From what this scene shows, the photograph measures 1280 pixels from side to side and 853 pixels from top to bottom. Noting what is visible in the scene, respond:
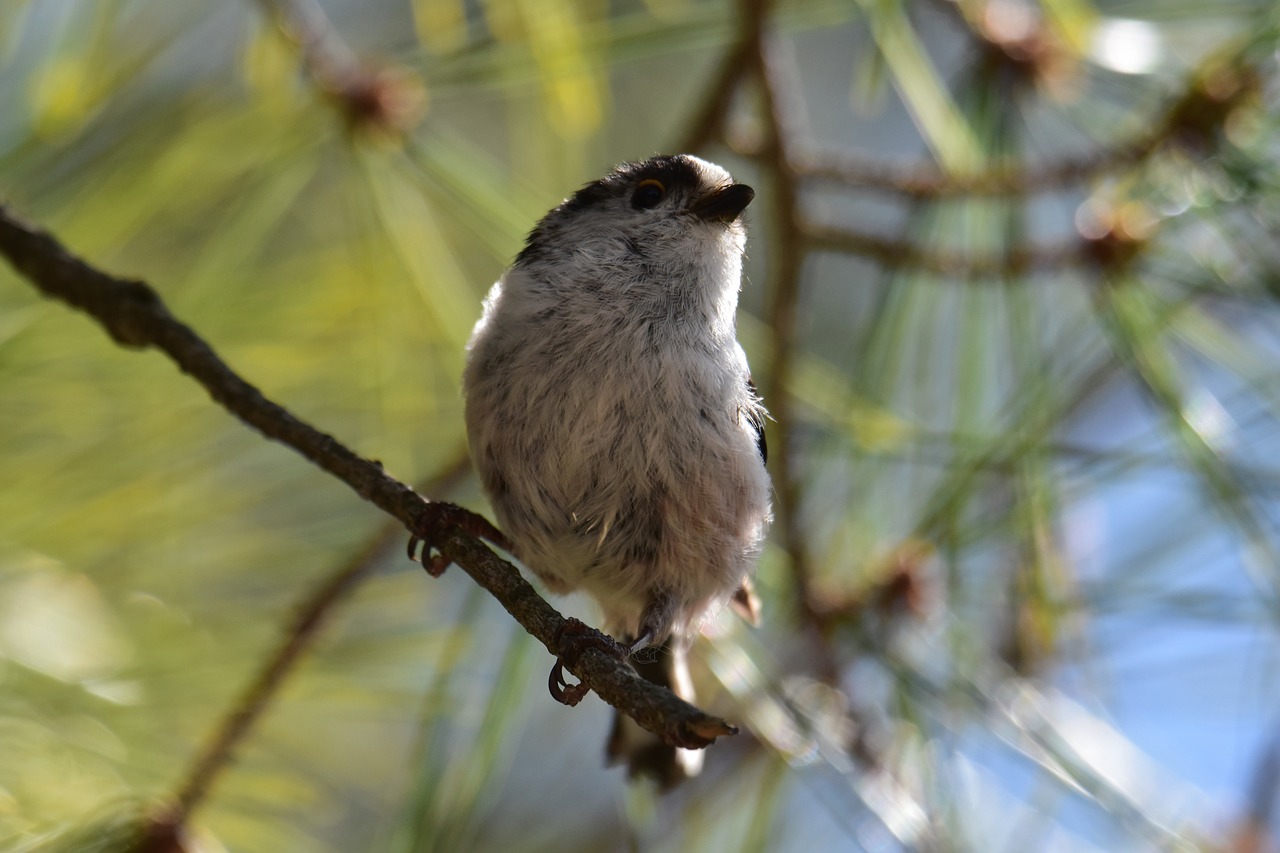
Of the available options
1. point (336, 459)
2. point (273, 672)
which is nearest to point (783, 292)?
point (336, 459)

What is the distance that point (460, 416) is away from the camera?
2281mm

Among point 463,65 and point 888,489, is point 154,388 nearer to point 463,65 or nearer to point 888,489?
point 463,65

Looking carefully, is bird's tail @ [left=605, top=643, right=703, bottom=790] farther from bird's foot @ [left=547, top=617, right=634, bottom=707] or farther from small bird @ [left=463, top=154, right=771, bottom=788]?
bird's foot @ [left=547, top=617, right=634, bottom=707]

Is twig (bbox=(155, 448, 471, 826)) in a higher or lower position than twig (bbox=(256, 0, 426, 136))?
lower

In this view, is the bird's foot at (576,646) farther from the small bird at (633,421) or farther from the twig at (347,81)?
the twig at (347,81)

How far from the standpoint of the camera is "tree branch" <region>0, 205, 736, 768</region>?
110 centimetres

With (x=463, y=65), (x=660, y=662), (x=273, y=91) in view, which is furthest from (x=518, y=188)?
(x=660, y=662)

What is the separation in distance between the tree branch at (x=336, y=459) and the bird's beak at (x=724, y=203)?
0.63m

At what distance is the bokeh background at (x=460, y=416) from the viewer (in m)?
1.62

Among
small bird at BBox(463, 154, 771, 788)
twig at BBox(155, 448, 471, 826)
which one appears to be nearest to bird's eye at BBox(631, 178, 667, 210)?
small bird at BBox(463, 154, 771, 788)

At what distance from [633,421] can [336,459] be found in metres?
0.45

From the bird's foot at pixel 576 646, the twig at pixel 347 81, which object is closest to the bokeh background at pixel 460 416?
the twig at pixel 347 81

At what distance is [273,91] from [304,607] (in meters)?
0.85

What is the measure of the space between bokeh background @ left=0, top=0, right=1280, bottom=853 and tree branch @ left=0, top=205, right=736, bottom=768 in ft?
0.66
